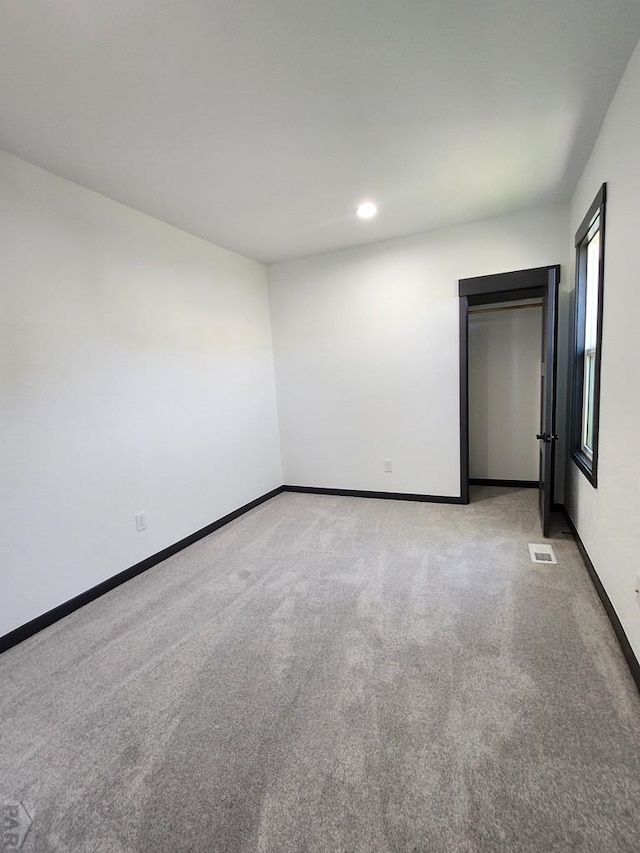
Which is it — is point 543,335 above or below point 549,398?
above

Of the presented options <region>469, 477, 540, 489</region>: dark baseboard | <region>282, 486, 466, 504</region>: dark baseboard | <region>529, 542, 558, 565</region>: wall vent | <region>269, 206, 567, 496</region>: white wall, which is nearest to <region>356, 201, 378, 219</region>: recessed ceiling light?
<region>269, 206, 567, 496</region>: white wall

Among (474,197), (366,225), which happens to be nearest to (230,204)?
(366,225)

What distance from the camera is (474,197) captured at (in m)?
2.97

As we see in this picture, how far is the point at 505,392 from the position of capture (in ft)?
13.9

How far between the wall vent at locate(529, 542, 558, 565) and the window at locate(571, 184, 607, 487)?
648 mm

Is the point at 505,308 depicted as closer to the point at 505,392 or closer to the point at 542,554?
the point at 505,392

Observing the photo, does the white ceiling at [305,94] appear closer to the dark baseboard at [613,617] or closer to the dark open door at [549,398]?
the dark open door at [549,398]

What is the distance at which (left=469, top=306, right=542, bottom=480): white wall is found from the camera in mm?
4066

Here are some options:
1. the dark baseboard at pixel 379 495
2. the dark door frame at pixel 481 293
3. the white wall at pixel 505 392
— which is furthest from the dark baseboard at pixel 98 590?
the white wall at pixel 505 392

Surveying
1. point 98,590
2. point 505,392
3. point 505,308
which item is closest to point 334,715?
point 98,590

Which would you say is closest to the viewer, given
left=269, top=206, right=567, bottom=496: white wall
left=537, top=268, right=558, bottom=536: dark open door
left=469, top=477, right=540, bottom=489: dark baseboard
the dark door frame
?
left=537, top=268, right=558, bottom=536: dark open door

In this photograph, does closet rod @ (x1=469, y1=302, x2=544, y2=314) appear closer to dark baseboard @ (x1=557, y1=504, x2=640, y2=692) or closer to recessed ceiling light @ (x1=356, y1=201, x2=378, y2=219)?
recessed ceiling light @ (x1=356, y1=201, x2=378, y2=219)

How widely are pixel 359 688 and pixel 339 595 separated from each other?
0.75 metres

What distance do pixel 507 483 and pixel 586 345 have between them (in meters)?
2.02
